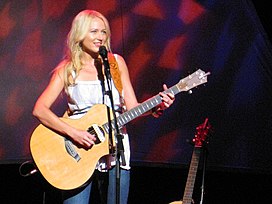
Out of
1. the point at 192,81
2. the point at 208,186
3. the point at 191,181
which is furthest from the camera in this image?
the point at 208,186

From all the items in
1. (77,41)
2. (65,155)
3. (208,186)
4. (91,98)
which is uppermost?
(77,41)

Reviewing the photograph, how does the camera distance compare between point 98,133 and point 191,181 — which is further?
point 191,181

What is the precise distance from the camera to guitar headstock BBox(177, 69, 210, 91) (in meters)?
3.38

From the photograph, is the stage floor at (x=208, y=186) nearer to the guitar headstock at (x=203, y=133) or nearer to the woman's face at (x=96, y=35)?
the guitar headstock at (x=203, y=133)

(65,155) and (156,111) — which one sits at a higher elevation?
(156,111)

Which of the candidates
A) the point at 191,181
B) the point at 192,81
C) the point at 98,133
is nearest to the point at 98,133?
the point at 98,133

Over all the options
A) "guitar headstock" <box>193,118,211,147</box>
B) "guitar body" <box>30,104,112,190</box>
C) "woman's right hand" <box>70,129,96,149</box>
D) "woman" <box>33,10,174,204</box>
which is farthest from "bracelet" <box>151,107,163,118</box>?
"guitar headstock" <box>193,118,211,147</box>

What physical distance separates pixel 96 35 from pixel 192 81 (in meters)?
0.69

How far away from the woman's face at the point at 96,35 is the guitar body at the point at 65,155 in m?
0.37

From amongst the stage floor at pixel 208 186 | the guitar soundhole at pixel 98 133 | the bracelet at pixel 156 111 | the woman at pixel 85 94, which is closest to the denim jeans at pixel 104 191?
the woman at pixel 85 94

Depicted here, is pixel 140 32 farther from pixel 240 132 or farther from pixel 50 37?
pixel 240 132

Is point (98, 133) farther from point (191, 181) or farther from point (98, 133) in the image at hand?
point (191, 181)

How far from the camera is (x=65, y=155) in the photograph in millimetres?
3195

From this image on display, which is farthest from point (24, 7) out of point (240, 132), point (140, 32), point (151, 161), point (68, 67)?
point (240, 132)
